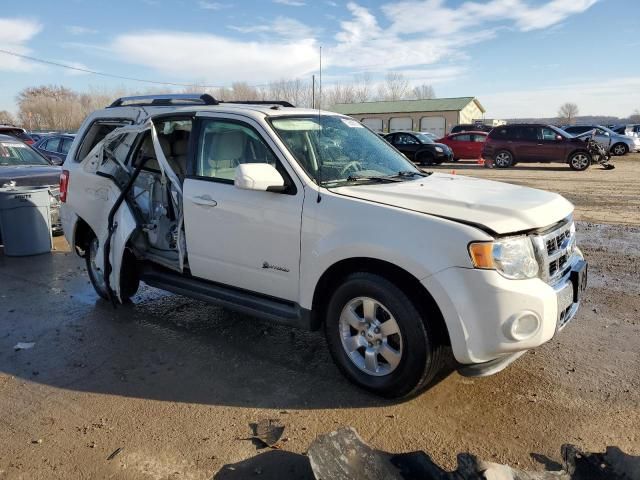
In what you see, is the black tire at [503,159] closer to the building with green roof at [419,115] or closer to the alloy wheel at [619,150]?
the alloy wheel at [619,150]

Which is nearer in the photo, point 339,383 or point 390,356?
point 390,356

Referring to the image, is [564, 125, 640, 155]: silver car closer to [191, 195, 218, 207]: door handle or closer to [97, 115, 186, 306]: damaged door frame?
[97, 115, 186, 306]: damaged door frame

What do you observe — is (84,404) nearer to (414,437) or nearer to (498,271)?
(414,437)

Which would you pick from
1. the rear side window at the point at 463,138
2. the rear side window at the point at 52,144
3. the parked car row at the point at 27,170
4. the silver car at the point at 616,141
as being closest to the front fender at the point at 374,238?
the parked car row at the point at 27,170

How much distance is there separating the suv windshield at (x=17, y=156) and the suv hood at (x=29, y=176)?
0.44 m

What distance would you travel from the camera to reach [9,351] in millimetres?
4500

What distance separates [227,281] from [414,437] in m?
1.98

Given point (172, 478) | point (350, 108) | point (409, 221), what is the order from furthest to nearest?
point (350, 108), point (409, 221), point (172, 478)

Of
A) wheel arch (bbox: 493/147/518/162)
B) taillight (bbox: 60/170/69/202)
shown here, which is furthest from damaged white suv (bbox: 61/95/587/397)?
wheel arch (bbox: 493/147/518/162)

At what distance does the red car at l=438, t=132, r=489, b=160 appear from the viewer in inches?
1035

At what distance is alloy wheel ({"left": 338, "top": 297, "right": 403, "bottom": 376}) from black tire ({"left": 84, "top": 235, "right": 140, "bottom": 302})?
2.61 meters

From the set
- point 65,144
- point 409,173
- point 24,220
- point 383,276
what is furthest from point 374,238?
point 65,144

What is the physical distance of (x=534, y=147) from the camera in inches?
872

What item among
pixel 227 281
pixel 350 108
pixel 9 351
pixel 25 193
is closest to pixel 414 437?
pixel 227 281
